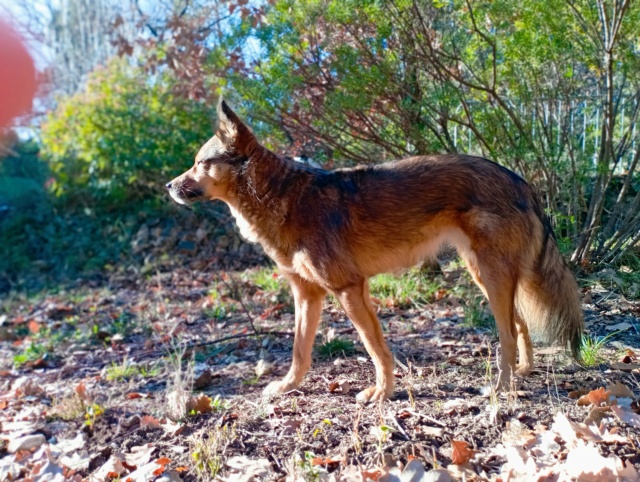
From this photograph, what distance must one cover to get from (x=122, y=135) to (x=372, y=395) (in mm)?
9442

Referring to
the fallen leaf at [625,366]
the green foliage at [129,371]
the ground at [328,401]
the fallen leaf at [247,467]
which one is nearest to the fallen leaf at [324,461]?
the ground at [328,401]

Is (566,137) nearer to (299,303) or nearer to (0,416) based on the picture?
(299,303)

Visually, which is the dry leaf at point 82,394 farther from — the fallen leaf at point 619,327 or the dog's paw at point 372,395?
the fallen leaf at point 619,327

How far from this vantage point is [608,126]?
5582 millimetres

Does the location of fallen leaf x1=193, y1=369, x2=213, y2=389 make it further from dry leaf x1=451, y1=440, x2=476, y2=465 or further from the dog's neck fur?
dry leaf x1=451, y1=440, x2=476, y2=465

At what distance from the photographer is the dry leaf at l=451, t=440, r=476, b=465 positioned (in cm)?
289

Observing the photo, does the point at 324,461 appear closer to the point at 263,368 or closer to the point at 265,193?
the point at 263,368

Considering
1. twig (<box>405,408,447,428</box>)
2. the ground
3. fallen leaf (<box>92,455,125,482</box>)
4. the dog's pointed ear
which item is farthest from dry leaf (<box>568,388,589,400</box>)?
the dog's pointed ear

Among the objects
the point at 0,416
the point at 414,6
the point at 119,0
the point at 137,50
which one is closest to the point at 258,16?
the point at 414,6

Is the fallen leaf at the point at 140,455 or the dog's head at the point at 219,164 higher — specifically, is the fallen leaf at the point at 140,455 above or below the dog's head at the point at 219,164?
below

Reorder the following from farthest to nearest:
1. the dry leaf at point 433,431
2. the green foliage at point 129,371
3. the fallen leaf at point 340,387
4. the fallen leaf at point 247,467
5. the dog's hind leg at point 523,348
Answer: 1. the green foliage at point 129,371
2. the dog's hind leg at point 523,348
3. the fallen leaf at point 340,387
4. the dry leaf at point 433,431
5. the fallen leaf at point 247,467

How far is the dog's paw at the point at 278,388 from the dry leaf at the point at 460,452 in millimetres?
1644

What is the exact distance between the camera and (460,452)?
2.92 m

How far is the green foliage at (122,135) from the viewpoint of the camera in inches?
448
